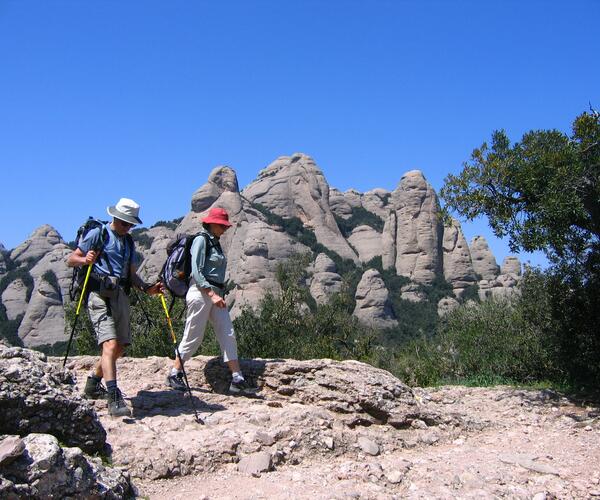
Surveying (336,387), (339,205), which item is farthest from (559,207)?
(339,205)

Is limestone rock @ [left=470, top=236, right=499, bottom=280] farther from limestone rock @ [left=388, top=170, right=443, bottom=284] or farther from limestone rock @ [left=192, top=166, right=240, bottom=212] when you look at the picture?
limestone rock @ [left=192, top=166, right=240, bottom=212]

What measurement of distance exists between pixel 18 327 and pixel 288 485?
53.7m

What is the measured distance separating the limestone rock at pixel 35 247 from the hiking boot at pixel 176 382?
63085mm

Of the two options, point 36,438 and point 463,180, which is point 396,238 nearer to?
point 463,180

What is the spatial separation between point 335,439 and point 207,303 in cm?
194

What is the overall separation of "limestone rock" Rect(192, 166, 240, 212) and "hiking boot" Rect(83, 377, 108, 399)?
6710 centimetres

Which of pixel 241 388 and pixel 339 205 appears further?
pixel 339 205

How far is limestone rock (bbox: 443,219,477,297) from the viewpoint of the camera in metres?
72.6

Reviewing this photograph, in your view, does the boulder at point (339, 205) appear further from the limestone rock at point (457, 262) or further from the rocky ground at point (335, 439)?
the rocky ground at point (335, 439)

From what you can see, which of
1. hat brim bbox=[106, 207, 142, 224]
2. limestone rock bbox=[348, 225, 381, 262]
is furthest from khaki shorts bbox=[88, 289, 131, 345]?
limestone rock bbox=[348, 225, 381, 262]

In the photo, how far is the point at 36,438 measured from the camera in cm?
348

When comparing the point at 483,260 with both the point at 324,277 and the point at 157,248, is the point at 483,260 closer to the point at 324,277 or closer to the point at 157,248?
the point at 324,277

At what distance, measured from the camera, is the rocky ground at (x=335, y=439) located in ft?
14.8

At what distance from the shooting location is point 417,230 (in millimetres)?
76688
